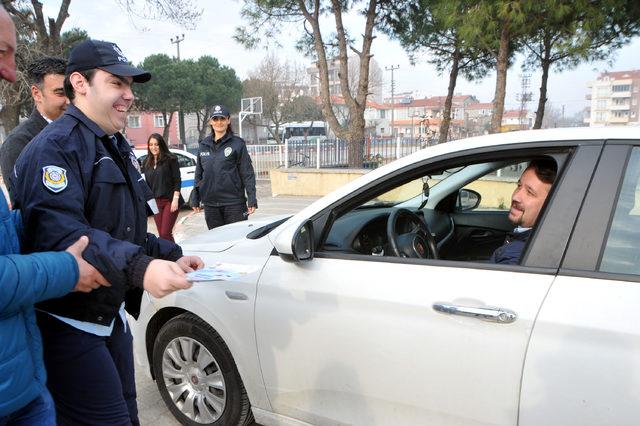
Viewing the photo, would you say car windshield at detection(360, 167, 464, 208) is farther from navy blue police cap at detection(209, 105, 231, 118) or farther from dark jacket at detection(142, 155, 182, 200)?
dark jacket at detection(142, 155, 182, 200)

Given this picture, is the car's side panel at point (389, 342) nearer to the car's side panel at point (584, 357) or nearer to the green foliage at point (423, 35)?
the car's side panel at point (584, 357)

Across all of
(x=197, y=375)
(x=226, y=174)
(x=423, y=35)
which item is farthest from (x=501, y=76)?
(x=197, y=375)

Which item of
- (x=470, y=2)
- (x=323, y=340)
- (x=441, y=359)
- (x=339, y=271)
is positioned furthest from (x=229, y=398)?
(x=470, y=2)

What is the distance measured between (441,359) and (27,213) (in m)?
1.44

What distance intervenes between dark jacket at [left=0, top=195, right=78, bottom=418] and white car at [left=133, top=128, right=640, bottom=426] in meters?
0.72

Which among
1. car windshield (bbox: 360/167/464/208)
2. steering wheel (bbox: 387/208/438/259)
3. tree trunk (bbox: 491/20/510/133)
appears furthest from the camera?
tree trunk (bbox: 491/20/510/133)

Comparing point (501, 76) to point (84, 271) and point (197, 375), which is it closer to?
point (197, 375)

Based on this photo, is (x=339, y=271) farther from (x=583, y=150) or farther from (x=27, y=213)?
(x=27, y=213)

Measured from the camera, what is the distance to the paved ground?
9.29ft

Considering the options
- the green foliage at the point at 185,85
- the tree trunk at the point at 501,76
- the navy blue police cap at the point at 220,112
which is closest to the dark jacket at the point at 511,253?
the navy blue police cap at the point at 220,112

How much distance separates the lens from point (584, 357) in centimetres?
148

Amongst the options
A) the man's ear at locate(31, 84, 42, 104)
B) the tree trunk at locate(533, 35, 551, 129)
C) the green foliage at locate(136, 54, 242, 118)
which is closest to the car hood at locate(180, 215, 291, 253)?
the man's ear at locate(31, 84, 42, 104)

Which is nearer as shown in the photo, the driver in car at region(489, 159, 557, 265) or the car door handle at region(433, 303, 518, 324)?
the car door handle at region(433, 303, 518, 324)

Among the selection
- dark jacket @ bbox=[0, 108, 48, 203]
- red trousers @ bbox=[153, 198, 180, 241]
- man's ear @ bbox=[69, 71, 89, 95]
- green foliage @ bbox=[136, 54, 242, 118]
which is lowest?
red trousers @ bbox=[153, 198, 180, 241]
